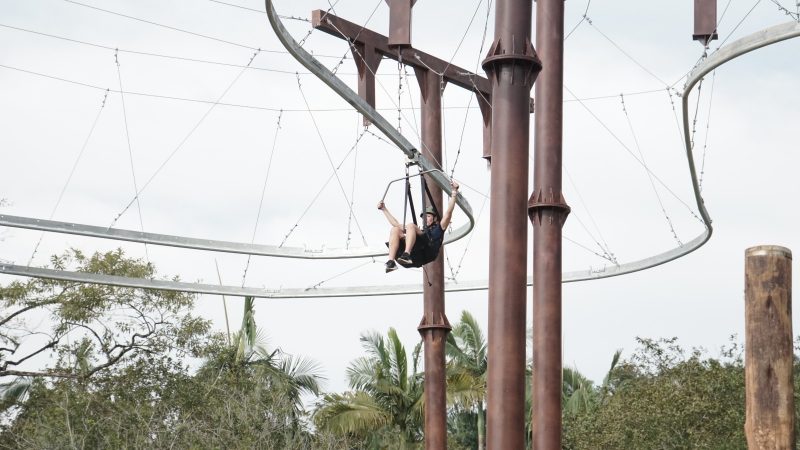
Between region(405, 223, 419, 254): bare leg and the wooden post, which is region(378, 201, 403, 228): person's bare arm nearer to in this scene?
region(405, 223, 419, 254): bare leg

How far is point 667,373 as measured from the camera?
25.4m

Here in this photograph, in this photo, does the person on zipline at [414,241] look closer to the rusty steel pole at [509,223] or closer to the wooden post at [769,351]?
the rusty steel pole at [509,223]

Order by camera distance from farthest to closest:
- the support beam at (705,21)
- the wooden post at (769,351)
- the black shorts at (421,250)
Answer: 1. the support beam at (705,21)
2. the black shorts at (421,250)
3. the wooden post at (769,351)

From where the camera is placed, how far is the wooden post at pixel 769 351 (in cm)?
807

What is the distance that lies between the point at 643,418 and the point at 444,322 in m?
6.78

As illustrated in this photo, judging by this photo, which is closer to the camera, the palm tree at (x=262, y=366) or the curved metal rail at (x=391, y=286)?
the curved metal rail at (x=391, y=286)

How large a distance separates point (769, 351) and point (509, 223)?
4271 mm

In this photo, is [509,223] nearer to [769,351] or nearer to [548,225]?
[548,225]

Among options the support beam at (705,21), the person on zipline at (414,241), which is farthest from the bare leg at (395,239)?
the support beam at (705,21)

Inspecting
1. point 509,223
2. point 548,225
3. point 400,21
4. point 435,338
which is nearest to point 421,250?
point 509,223

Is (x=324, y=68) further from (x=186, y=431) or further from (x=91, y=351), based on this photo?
(x=91, y=351)

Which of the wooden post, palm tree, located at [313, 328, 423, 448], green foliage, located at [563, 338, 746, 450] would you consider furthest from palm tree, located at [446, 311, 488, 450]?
the wooden post

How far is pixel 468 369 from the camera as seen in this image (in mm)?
35281

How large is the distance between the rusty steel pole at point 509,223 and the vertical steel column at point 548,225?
9.20ft
